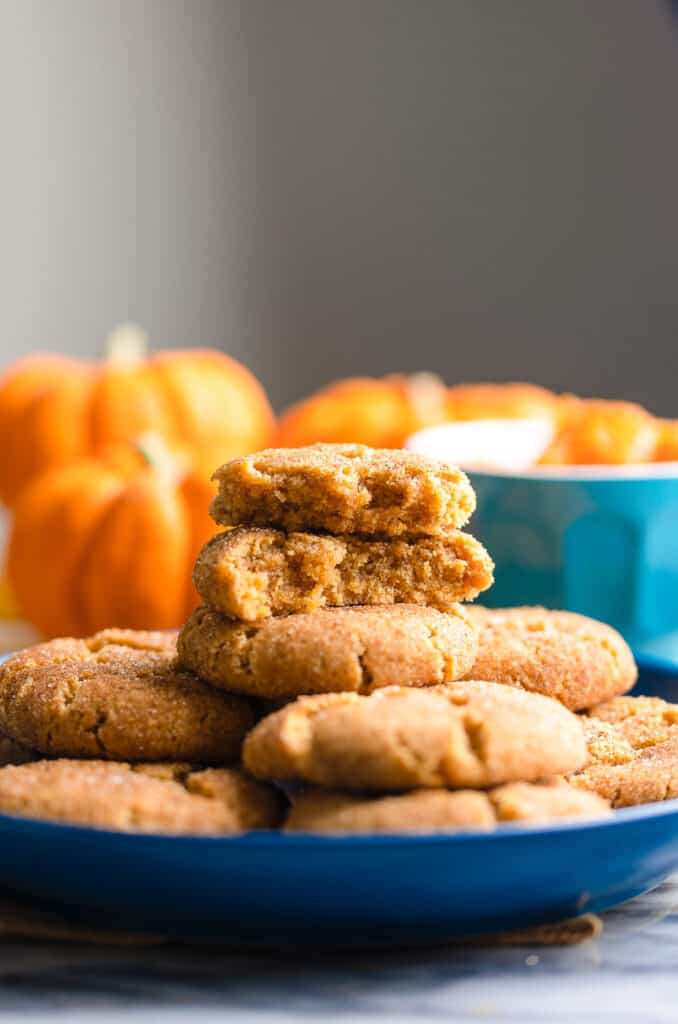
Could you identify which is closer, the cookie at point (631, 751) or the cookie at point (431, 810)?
the cookie at point (431, 810)

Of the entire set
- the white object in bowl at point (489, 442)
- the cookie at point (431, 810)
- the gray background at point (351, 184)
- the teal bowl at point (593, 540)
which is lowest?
the cookie at point (431, 810)

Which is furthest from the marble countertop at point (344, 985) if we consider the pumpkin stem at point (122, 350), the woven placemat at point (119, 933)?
the pumpkin stem at point (122, 350)

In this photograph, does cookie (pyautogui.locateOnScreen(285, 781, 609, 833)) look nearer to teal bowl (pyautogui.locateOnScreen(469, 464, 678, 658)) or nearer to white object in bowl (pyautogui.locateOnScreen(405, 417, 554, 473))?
teal bowl (pyautogui.locateOnScreen(469, 464, 678, 658))

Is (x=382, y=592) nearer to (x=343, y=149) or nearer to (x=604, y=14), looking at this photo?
(x=604, y=14)

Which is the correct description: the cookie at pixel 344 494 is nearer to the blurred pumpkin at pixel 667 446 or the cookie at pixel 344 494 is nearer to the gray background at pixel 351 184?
the blurred pumpkin at pixel 667 446

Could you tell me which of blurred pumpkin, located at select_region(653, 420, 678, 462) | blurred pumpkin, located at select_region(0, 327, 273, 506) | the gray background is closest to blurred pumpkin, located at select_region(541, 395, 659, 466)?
blurred pumpkin, located at select_region(653, 420, 678, 462)

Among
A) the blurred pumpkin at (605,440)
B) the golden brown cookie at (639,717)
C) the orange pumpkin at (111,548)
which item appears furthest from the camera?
the orange pumpkin at (111,548)
